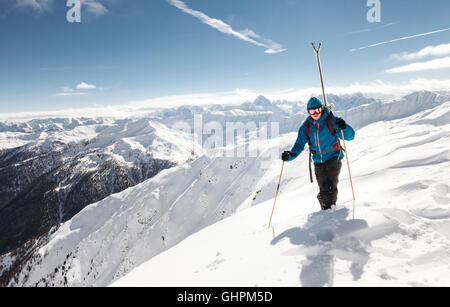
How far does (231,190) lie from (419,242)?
3240 inches

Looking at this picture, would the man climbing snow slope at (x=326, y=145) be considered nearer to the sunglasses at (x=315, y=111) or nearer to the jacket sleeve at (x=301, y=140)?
the sunglasses at (x=315, y=111)

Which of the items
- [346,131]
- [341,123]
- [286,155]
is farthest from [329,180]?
[341,123]

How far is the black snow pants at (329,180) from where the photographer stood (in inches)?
280

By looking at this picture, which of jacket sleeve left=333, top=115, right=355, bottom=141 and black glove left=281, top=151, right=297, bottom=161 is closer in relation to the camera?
jacket sleeve left=333, top=115, right=355, bottom=141

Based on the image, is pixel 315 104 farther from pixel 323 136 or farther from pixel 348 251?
pixel 348 251

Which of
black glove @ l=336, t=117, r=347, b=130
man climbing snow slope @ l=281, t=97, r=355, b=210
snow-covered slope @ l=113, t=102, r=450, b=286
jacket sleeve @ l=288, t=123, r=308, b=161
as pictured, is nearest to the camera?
snow-covered slope @ l=113, t=102, r=450, b=286

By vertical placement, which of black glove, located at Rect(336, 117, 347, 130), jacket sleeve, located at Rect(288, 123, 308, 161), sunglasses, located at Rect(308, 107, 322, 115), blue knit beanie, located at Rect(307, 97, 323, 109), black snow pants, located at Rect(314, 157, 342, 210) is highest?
blue knit beanie, located at Rect(307, 97, 323, 109)

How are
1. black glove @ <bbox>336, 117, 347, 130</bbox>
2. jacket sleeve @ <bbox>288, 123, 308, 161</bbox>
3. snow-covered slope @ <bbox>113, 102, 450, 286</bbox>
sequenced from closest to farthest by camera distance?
snow-covered slope @ <bbox>113, 102, 450, 286</bbox> → black glove @ <bbox>336, 117, 347, 130</bbox> → jacket sleeve @ <bbox>288, 123, 308, 161</bbox>

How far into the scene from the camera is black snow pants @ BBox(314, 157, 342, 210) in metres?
7.11

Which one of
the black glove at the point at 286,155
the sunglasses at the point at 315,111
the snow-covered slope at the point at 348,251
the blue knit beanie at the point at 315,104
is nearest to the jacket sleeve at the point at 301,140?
the black glove at the point at 286,155

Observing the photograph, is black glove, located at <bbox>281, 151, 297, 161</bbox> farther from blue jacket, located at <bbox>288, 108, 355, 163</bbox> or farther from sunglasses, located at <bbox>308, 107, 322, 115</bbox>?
sunglasses, located at <bbox>308, 107, 322, 115</bbox>

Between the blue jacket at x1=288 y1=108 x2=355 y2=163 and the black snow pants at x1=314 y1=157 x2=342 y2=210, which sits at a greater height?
the blue jacket at x1=288 y1=108 x2=355 y2=163

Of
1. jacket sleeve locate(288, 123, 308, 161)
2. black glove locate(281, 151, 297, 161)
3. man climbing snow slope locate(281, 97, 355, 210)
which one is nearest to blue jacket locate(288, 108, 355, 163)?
man climbing snow slope locate(281, 97, 355, 210)
